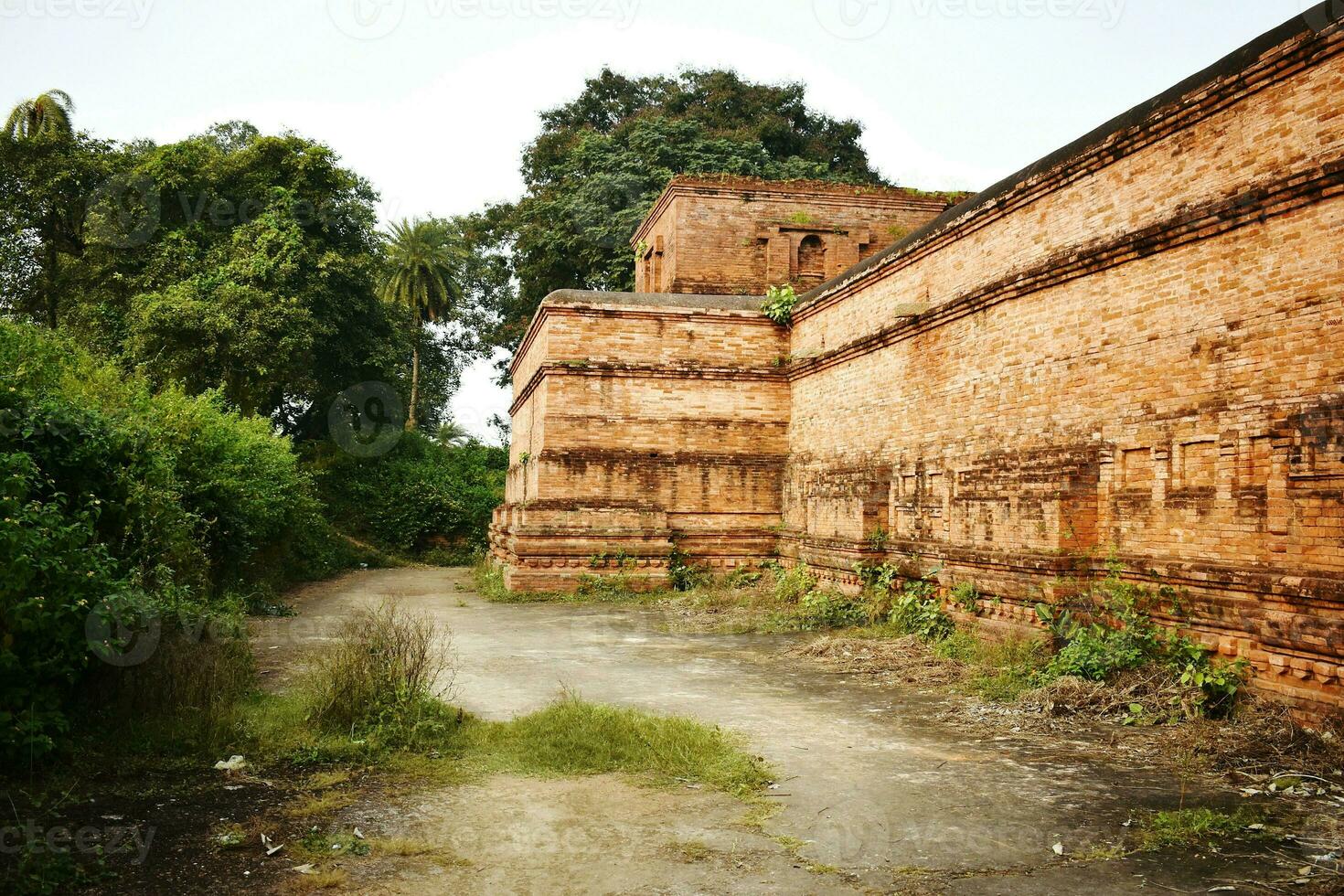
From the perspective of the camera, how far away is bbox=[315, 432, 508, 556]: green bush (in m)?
24.9

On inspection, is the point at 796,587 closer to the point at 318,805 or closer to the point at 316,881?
the point at 318,805

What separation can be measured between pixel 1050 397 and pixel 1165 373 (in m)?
1.42

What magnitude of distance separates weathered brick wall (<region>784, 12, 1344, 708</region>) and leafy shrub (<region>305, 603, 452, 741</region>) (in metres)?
5.29

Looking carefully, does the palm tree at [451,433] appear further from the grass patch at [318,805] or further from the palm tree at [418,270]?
the grass patch at [318,805]

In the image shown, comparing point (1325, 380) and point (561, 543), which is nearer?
point (1325, 380)

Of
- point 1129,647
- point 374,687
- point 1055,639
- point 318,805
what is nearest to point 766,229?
point 1055,639

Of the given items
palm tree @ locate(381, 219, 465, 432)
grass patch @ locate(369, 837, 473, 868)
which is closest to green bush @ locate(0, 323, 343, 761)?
grass patch @ locate(369, 837, 473, 868)

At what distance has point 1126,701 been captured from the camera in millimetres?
6672

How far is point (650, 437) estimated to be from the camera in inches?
607

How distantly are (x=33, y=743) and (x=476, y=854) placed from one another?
2429 mm

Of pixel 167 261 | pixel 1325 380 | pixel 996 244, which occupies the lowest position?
pixel 1325 380

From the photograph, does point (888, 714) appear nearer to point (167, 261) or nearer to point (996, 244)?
point (996, 244)

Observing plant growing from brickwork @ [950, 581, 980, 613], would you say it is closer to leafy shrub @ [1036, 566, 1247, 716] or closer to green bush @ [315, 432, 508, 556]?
leafy shrub @ [1036, 566, 1247, 716]

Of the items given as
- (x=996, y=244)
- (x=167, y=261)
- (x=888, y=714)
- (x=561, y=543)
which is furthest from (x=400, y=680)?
(x=167, y=261)
